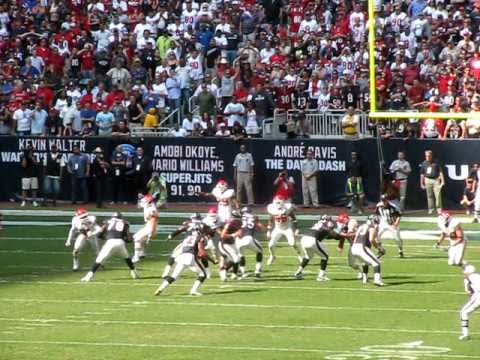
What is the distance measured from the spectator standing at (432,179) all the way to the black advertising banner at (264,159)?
475 millimetres

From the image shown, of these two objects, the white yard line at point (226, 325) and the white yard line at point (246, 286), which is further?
the white yard line at point (246, 286)

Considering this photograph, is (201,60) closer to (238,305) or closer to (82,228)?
(82,228)

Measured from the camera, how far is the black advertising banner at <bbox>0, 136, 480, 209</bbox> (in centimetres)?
3484

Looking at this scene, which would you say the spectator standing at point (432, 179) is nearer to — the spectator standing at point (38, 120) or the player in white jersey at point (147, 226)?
the player in white jersey at point (147, 226)

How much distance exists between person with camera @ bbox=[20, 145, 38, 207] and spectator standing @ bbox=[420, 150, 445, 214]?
992 cm

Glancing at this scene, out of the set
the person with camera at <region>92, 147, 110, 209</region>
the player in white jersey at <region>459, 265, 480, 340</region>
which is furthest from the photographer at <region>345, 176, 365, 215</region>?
the player in white jersey at <region>459, 265, 480, 340</region>

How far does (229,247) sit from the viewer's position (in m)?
25.7

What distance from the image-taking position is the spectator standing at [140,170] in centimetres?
3697

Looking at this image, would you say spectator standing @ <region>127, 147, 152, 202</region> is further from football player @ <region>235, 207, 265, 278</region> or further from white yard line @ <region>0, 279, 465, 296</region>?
white yard line @ <region>0, 279, 465, 296</region>

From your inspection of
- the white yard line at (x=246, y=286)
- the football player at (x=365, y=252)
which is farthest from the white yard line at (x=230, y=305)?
the football player at (x=365, y=252)

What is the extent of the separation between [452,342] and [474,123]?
14979 mm

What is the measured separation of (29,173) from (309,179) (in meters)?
7.24

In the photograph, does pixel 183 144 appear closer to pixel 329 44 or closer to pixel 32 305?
pixel 329 44

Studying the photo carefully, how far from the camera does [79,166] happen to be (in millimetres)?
37562
